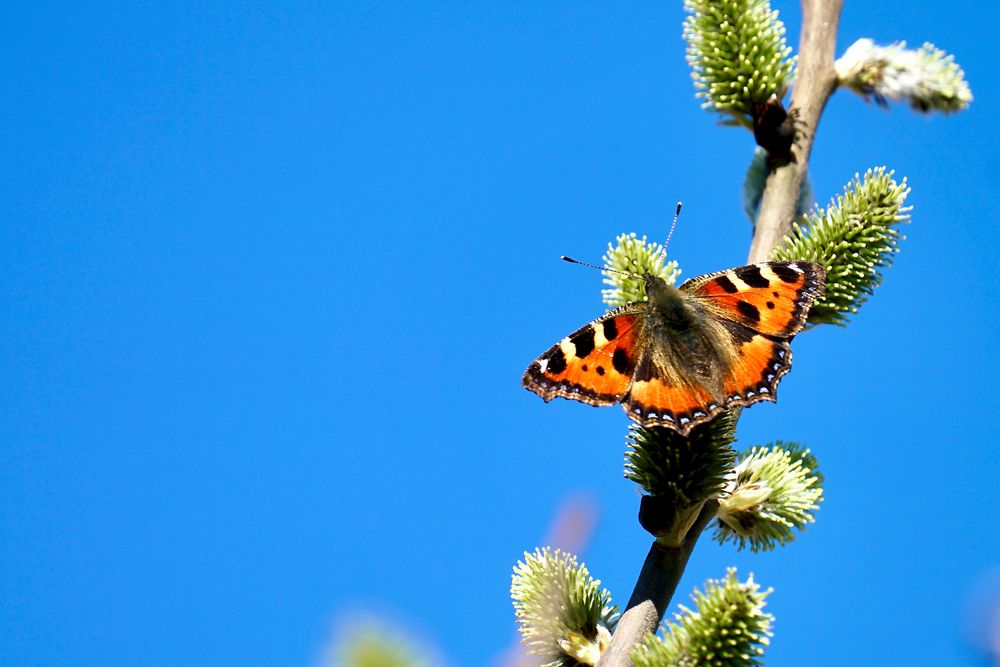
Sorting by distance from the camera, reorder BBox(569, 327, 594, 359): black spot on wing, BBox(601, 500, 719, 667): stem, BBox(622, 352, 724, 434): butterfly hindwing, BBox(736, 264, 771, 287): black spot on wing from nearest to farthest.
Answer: BBox(601, 500, 719, 667): stem, BBox(622, 352, 724, 434): butterfly hindwing, BBox(736, 264, 771, 287): black spot on wing, BBox(569, 327, 594, 359): black spot on wing

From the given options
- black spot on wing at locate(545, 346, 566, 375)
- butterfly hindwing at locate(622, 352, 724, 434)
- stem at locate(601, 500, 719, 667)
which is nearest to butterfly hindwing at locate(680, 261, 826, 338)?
butterfly hindwing at locate(622, 352, 724, 434)

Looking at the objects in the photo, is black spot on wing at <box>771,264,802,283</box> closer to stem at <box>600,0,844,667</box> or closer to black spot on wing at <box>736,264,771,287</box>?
black spot on wing at <box>736,264,771,287</box>

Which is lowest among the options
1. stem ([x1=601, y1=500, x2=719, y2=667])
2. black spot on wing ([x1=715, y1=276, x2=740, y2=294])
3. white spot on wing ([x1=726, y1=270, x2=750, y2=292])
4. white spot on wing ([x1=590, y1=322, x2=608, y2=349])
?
stem ([x1=601, y1=500, x2=719, y2=667])

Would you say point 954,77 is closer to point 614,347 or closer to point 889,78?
point 889,78

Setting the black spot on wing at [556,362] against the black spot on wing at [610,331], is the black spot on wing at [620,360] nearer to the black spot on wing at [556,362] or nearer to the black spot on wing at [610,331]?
the black spot on wing at [610,331]

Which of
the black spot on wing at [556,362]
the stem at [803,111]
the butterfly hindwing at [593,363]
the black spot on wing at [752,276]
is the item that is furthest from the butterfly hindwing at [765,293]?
the black spot on wing at [556,362]
